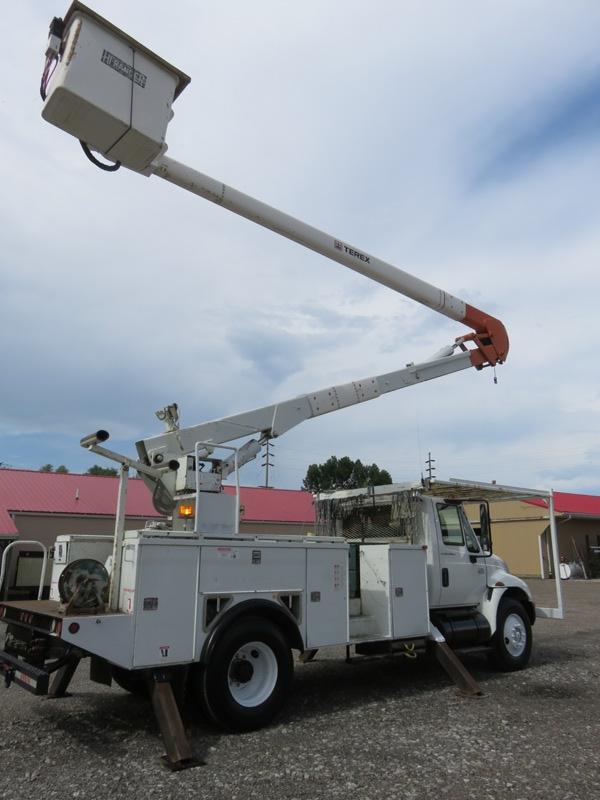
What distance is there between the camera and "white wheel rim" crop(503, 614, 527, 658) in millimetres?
9578

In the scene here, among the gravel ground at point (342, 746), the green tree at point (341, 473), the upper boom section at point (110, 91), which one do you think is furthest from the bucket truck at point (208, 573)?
the green tree at point (341, 473)

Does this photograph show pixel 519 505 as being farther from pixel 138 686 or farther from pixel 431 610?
pixel 138 686

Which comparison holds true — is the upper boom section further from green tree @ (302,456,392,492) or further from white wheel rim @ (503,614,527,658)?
green tree @ (302,456,392,492)

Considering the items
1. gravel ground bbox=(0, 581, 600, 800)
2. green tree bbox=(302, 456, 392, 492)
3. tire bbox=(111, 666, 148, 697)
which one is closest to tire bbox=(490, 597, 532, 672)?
gravel ground bbox=(0, 581, 600, 800)

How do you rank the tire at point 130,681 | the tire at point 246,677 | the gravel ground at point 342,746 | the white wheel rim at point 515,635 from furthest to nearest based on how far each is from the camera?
the white wheel rim at point 515,635 < the tire at point 130,681 < the tire at point 246,677 < the gravel ground at point 342,746

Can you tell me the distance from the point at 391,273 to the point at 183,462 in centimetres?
419

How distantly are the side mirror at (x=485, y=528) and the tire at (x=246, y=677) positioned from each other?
379 centimetres

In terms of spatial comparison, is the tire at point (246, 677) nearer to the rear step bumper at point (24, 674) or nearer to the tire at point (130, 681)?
the tire at point (130, 681)

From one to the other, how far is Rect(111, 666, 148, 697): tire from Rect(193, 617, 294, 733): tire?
2.50 ft

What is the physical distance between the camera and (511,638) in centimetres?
966

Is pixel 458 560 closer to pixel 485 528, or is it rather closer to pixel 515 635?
pixel 485 528

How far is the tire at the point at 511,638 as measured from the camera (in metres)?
9.38

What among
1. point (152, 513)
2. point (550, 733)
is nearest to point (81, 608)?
point (550, 733)

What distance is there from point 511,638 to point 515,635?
0.12 meters
